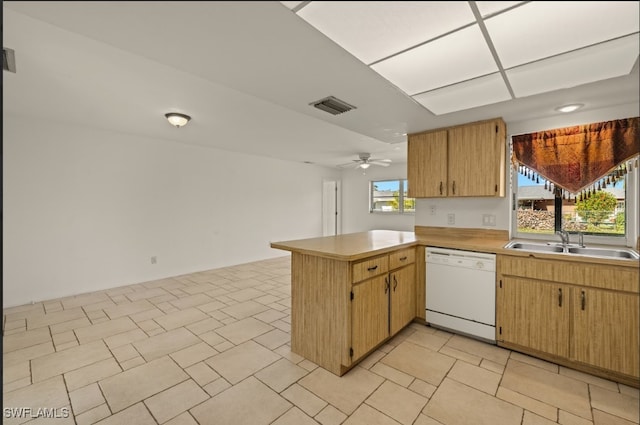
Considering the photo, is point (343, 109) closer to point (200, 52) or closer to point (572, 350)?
point (200, 52)

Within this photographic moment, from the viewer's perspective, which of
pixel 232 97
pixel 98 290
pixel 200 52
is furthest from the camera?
pixel 98 290

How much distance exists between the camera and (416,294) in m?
3.11

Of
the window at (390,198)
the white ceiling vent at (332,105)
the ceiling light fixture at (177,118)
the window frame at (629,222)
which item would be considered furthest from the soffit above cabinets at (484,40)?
the window at (390,198)

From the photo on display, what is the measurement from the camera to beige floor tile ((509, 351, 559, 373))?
7.71 ft

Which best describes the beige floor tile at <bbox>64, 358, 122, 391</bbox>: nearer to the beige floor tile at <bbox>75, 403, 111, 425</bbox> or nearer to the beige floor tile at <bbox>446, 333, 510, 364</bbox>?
the beige floor tile at <bbox>75, 403, 111, 425</bbox>

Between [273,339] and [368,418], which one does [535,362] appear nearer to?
[368,418]

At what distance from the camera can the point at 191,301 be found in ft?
12.7

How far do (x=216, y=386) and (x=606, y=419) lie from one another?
254 cm

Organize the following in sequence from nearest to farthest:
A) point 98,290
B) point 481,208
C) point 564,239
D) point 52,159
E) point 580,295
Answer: point 580,295
point 564,239
point 481,208
point 52,159
point 98,290

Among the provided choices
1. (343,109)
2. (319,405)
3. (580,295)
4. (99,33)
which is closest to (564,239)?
(580,295)

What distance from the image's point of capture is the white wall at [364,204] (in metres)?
7.61

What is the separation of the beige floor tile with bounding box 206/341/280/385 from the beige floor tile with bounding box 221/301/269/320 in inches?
28.9

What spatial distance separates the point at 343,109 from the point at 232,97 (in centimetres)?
Result: 117

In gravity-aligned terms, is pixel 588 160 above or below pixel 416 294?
above
